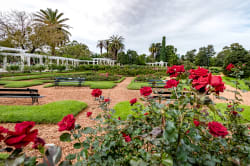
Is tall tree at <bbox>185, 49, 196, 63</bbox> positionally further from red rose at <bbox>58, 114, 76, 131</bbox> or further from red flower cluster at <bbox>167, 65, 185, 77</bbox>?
red rose at <bbox>58, 114, 76, 131</bbox>

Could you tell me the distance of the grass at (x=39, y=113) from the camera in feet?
11.7

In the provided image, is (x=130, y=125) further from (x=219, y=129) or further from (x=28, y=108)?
(x=28, y=108)

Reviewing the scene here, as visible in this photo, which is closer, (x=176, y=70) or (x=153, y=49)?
(x=176, y=70)

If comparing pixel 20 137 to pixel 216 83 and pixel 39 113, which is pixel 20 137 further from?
pixel 39 113

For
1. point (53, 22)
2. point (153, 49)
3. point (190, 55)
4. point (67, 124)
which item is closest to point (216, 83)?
point (67, 124)

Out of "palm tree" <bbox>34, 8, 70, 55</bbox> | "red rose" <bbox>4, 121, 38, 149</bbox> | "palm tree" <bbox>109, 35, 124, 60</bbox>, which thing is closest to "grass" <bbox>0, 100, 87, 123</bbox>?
"red rose" <bbox>4, 121, 38, 149</bbox>

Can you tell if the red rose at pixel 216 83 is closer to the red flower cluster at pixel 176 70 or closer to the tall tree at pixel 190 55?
the red flower cluster at pixel 176 70

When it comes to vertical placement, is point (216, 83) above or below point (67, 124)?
above

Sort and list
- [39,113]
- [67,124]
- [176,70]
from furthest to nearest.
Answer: [39,113] → [176,70] → [67,124]

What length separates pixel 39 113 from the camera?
152 inches

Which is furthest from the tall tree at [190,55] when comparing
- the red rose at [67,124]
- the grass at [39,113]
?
the red rose at [67,124]

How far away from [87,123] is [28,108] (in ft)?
7.66

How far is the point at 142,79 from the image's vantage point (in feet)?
41.5

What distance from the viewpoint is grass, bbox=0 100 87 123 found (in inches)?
140
